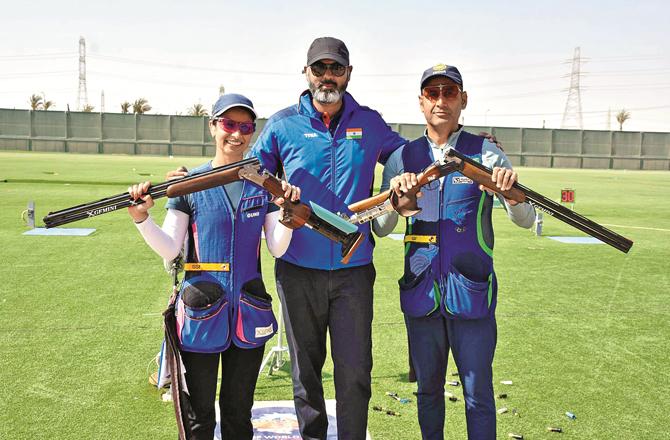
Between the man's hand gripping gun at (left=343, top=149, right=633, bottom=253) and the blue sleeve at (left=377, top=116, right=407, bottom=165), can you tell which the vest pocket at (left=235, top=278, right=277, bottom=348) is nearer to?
the man's hand gripping gun at (left=343, top=149, right=633, bottom=253)

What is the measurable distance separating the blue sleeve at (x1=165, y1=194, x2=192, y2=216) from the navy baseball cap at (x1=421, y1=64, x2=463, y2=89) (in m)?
1.79

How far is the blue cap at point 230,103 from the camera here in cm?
393

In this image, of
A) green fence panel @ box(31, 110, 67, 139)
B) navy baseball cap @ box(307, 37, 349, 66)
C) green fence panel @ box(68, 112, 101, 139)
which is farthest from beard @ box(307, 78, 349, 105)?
green fence panel @ box(31, 110, 67, 139)

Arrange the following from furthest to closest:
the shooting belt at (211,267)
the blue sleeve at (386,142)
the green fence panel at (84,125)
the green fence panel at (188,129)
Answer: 1. the green fence panel at (188,129)
2. the green fence panel at (84,125)
3. the blue sleeve at (386,142)
4. the shooting belt at (211,267)

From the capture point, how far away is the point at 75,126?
6400 cm

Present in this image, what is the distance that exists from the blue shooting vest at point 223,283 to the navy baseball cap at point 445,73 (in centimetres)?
137

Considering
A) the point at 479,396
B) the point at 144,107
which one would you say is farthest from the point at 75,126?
the point at 479,396

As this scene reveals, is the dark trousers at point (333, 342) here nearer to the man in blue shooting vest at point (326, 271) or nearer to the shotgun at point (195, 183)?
the man in blue shooting vest at point (326, 271)

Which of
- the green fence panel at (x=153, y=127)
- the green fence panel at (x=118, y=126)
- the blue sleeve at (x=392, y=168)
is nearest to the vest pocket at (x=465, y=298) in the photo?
the blue sleeve at (x=392, y=168)

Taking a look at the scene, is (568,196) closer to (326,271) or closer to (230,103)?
(326,271)

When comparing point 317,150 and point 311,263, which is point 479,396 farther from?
point 317,150

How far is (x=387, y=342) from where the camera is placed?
6.89 metres

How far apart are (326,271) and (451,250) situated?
85 centimetres

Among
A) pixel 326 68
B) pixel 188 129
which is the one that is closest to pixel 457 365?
pixel 326 68
